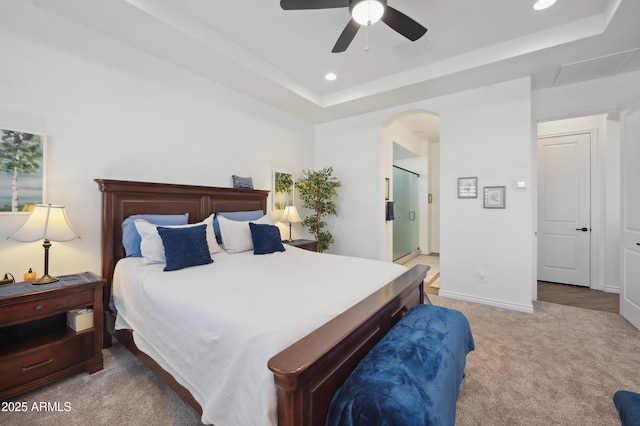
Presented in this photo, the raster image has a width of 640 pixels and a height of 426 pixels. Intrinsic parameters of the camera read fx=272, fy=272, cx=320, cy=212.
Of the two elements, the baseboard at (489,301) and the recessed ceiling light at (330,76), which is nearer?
the baseboard at (489,301)

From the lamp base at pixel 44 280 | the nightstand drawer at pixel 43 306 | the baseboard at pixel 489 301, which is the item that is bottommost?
the baseboard at pixel 489 301

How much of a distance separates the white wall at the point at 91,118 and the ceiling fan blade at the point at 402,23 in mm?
2277

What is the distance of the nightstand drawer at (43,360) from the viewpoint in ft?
5.50

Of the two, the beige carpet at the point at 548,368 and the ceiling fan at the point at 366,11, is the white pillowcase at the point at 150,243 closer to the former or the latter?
the ceiling fan at the point at 366,11

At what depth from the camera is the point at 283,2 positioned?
1886 mm

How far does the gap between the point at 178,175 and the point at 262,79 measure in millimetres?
1516

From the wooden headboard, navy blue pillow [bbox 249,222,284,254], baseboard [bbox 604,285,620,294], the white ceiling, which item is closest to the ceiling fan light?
the white ceiling

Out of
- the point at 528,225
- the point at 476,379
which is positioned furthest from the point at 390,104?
the point at 476,379

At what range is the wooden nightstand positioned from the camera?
1.68 metres

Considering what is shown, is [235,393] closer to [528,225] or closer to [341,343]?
[341,343]

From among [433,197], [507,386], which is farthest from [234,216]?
[433,197]

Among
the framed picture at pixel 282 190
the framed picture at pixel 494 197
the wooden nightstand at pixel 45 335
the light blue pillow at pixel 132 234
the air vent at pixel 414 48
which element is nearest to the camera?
the wooden nightstand at pixel 45 335

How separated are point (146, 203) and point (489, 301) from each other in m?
4.10

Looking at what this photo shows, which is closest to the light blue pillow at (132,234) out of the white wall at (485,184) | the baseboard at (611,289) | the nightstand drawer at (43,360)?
the nightstand drawer at (43,360)
